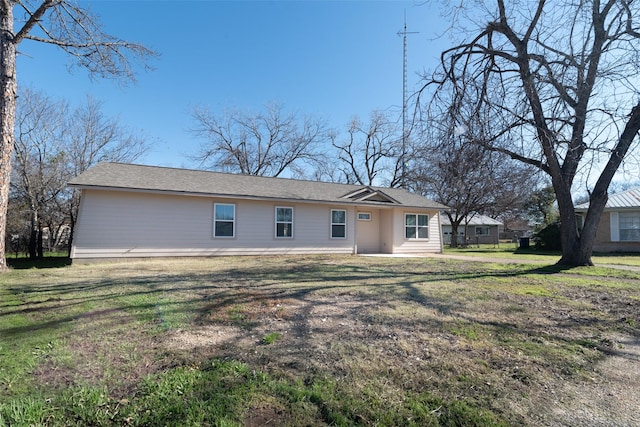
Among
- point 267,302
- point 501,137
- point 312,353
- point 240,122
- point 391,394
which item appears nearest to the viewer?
point 391,394

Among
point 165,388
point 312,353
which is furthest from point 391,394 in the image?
point 165,388

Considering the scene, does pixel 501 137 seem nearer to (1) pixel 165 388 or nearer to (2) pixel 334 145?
(1) pixel 165 388

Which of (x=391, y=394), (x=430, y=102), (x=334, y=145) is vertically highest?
(x=334, y=145)

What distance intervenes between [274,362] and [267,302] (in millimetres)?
2365

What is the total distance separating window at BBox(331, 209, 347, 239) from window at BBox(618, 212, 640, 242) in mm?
15715

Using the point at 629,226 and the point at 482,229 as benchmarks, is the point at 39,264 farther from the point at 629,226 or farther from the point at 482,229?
the point at 482,229

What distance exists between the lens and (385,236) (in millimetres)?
16719

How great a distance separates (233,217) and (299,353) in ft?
34.8

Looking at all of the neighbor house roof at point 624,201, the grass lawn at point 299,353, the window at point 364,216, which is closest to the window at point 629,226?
the neighbor house roof at point 624,201

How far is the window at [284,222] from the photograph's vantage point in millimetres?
14234

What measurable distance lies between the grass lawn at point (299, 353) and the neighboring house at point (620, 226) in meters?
15.9

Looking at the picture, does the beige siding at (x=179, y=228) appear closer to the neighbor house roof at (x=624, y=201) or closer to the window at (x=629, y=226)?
the neighbor house roof at (x=624, y=201)

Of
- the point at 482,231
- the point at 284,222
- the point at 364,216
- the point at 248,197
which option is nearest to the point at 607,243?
the point at 364,216

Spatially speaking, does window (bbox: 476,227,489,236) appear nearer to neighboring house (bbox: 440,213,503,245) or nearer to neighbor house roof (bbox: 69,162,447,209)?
neighboring house (bbox: 440,213,503,245)
